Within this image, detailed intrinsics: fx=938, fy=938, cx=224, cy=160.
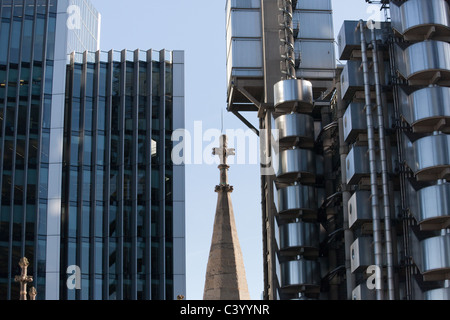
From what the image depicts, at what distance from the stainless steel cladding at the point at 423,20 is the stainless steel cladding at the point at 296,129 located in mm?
13500

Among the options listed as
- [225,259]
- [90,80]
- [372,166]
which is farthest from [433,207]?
[90,80]

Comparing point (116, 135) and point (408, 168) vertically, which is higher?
point (116, 135)

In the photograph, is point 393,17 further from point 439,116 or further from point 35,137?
point 35,137

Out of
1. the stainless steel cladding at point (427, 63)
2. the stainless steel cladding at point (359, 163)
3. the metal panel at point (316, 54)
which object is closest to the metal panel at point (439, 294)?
the stainless steel cladding at point (359, 163)

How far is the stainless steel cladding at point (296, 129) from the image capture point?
70.9m

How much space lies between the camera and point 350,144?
2571 inches

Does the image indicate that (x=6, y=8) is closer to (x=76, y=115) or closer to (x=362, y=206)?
(x=76, y=115)

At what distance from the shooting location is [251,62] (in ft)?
261

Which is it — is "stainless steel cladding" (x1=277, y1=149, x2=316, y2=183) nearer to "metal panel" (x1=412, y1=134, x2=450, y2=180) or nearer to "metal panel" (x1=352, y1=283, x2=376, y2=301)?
"metal panel" (x1=352, y1=283, x2=376, y2=301)

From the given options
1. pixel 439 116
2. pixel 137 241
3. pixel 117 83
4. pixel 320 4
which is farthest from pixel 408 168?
pixel 117 83

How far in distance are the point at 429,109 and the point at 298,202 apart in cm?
1572

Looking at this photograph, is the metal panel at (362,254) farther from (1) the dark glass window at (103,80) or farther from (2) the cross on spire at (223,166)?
(1) the dark glass window at (103,80)

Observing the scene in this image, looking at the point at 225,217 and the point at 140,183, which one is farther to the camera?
the point at 140,183

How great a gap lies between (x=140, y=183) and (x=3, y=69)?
754 inches
